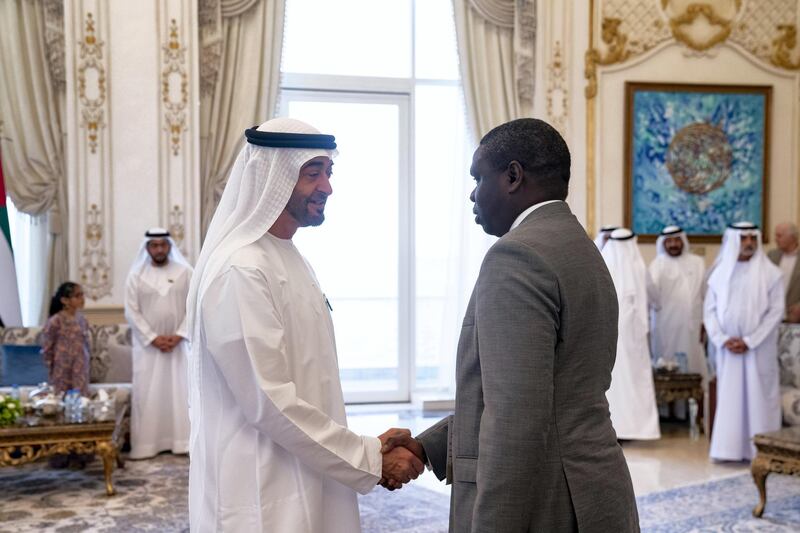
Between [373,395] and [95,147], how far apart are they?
11.5ft

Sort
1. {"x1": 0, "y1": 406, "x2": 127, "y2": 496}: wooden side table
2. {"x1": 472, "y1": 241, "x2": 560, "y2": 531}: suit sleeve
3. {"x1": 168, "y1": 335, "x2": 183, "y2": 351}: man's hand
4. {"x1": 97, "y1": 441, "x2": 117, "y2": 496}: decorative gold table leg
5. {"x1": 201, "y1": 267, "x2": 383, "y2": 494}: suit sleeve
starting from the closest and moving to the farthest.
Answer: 1. {"x1": 472, "y1": 241, "x2": 560, "y2": 531}: suit sleeve
2. {"x1": 201, "y1": 267, "x2": 383, "y2": 494}: suit sleeve
3. {"x1": 0, "y1": 406, "x2": 127, "y2": 496}: wooden side table
4. {"x1": 97, "y1": 441, "x2": 117, "y2": 496}: decorative gold table leg
5. {"x1": 168, "y1": 335, "x2": 183, "y2": 351}: man's hand

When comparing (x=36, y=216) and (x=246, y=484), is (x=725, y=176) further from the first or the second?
(x=246, y=484)

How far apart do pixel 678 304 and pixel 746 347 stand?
142cm

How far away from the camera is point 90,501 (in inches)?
203

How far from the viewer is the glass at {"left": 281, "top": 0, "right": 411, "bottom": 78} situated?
816 centimetres

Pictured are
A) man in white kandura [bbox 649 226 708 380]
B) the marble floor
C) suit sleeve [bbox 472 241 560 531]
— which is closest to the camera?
suit sleeve [bbox 472 241 560 531]

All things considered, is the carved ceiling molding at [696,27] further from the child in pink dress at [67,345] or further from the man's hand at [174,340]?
the child in pink dress at [67,345]

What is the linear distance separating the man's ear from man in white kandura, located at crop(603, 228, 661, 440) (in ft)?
16.6

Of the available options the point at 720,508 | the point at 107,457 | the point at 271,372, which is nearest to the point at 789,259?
the point at 720,508

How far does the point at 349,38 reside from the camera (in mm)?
8281

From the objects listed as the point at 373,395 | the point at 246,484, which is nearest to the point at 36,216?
the point at 373,395

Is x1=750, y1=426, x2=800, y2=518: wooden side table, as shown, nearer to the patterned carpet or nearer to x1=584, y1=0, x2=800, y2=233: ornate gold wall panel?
the patterned carpet

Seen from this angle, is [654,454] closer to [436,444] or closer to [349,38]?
[436,444]

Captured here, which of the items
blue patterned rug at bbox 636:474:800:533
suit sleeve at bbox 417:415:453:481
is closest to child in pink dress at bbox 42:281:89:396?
blue patterned rug at bbox 636:474:800:533
